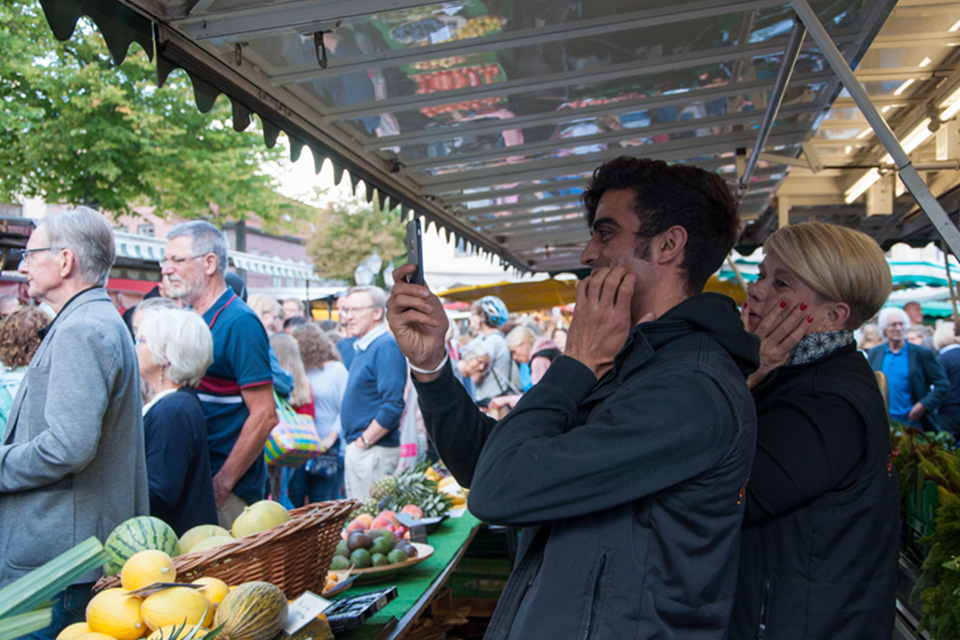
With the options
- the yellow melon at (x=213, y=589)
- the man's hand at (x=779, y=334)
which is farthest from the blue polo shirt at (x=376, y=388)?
the man's hand at (x=779, y=334)

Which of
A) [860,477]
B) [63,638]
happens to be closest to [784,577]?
[860,477]

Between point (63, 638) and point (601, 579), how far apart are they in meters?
1.32

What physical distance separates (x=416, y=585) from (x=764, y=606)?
1411 mm

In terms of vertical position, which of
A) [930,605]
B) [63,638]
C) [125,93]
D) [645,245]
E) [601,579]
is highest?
[125,93]

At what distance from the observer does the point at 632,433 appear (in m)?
1.39

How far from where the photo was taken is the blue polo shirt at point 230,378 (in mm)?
3736

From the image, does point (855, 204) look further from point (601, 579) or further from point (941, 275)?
point (601, 579)

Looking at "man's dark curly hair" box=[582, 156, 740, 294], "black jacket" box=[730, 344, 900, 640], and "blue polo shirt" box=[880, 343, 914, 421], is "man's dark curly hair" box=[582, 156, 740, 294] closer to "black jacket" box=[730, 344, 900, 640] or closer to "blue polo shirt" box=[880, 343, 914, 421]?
"black jacket" box=[730, 344, 900, 640]

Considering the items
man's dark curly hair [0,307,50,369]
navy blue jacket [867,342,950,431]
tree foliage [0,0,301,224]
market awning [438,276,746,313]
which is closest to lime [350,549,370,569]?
man's dark curly hair [0,307,50,369]

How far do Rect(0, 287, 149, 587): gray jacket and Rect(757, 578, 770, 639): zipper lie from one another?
6.82ft

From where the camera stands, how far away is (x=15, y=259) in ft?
30.7

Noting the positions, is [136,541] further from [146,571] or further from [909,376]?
[909,376]

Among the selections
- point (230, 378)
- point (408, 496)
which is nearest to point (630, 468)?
point (230, 378)

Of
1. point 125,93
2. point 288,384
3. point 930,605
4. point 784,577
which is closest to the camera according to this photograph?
point 784,577
